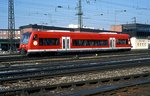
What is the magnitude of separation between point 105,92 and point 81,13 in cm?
5082

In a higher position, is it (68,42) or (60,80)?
(68,42)

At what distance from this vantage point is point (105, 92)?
440 inches

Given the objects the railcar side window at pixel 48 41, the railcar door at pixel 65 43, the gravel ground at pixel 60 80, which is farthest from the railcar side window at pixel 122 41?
the gravel ground at pixel 60 80

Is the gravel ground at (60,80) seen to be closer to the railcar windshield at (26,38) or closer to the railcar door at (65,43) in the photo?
the railcar windshield at (26,38)

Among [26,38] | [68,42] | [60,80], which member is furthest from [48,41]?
[60,80]

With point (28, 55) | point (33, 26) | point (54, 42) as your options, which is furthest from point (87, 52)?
point (33, 26)

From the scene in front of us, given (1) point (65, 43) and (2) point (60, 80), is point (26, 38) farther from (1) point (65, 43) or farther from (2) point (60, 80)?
(2) point (60, 80)

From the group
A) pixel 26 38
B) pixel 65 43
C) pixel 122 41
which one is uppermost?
pixel 26 38

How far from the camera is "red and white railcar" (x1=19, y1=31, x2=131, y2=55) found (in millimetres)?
33344

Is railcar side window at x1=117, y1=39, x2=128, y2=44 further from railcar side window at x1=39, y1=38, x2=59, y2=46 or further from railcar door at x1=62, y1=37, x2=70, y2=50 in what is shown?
railcar side window at x1=39, y1=38, x2=59, y2=46

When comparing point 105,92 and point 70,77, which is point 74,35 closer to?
point 70,77

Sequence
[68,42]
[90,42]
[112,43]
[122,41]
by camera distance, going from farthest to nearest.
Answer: [122,41], [112,43], [90,42], [68,42]

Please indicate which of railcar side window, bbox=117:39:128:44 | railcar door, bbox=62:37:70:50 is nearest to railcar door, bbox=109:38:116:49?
railcar side window, bbox=117:39:128:44

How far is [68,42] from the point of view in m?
36.5
